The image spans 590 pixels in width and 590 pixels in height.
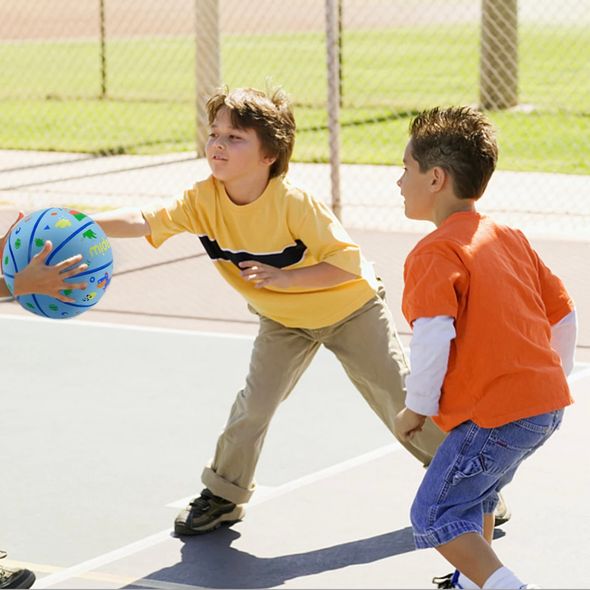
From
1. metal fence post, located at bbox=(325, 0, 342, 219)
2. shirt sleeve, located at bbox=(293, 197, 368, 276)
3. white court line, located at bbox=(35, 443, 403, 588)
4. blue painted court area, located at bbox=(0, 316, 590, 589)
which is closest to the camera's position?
white court line, located at bbox=(35, 443, 403, 588)

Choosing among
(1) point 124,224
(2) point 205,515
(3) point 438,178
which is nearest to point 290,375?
(2) point 205,515

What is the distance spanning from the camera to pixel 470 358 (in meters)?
4.25

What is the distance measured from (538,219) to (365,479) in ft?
21.8

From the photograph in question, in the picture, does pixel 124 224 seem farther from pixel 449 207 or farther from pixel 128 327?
pixel 128 327

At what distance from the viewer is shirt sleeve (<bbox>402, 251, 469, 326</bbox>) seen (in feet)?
13.7

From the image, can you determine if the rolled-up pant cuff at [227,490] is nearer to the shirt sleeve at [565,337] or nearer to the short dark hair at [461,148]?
the shirt sleeve at [565,337]

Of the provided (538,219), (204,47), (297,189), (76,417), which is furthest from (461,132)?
(204,47)

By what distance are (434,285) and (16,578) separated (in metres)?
1.80

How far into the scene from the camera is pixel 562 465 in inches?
246

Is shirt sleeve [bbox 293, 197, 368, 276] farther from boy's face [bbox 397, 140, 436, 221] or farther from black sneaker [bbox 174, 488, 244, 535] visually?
black sneaker [bbox 174, 488, 244, 535]

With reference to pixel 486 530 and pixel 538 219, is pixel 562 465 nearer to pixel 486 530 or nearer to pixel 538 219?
pixel 486 530

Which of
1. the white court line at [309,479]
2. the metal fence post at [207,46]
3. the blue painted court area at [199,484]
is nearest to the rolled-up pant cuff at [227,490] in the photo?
the blue painted court area at [199,484]

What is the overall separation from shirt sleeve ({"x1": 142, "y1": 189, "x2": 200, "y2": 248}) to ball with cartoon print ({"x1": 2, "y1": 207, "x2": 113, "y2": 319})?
331mm

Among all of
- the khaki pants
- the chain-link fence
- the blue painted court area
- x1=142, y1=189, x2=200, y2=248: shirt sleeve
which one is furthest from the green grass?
x1=142, y1=189, x2=200, y2=248: shirt sleeve
